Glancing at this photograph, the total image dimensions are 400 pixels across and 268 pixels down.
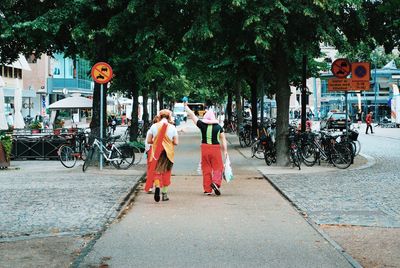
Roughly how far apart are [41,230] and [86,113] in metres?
72.8

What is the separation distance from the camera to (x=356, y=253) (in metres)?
8.00

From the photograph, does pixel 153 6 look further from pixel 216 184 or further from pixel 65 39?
pixel 216 184

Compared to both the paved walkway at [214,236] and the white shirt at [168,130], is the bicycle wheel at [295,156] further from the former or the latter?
the white shirt at [168,130]

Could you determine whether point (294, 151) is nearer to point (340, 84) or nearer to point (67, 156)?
point (340, 84)

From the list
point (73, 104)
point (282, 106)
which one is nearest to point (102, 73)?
point (282, 106)

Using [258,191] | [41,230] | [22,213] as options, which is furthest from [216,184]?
[41,230]

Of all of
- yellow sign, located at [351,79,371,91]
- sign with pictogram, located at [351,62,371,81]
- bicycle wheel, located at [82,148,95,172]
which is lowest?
bicycle wheel, located at [82,148,95,172]

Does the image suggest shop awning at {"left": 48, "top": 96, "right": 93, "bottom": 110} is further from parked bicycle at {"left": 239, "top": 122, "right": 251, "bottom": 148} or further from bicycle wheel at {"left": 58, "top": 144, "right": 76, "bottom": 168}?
bicycle wheel at {"left": 58, "top": 144, "right": 76, "bottom": 168}

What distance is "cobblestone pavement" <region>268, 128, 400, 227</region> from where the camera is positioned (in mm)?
10812

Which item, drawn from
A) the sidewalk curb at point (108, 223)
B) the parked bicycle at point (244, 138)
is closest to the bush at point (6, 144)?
the sidewalk curb at point (108, 223)

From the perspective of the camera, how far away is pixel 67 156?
69.7 ft

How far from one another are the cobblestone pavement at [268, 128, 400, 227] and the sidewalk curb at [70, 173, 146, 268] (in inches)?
115

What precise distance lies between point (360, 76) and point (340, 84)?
63 centimetres

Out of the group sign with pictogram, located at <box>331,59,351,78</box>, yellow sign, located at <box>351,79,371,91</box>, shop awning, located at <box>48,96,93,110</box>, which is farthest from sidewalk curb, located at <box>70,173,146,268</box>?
shop awning, located at <box>48,96,93,110</box>
